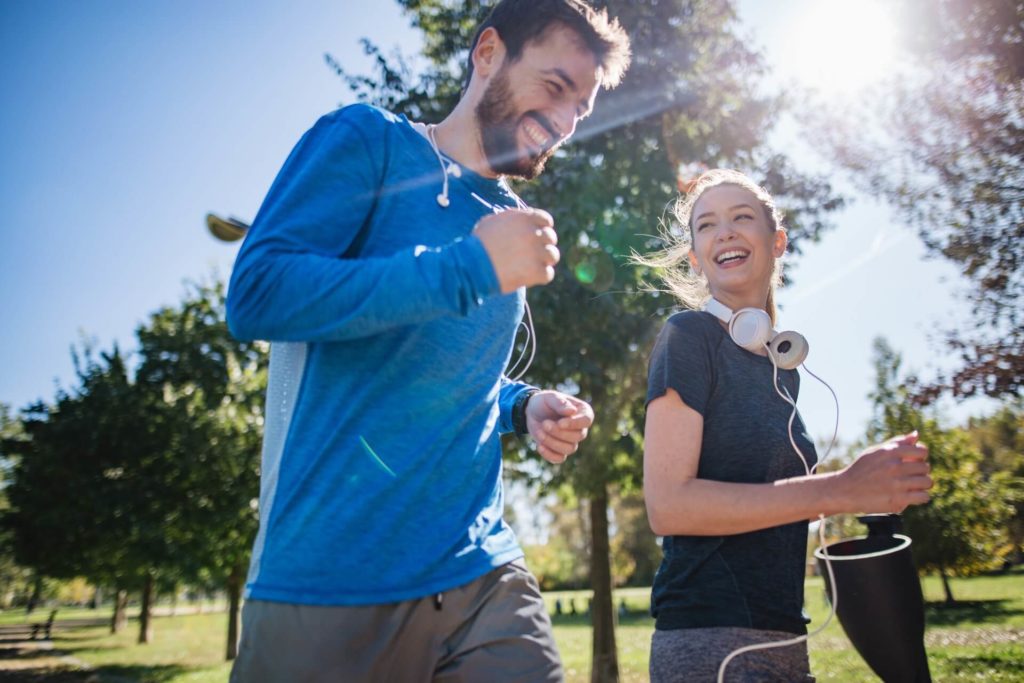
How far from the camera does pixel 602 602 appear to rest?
12.7m

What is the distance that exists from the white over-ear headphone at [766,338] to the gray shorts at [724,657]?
819 mm

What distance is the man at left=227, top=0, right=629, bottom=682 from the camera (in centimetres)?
133

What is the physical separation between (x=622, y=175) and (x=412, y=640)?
988 centimetres

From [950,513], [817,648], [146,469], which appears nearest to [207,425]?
[146,469]

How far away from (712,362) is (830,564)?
0.65m

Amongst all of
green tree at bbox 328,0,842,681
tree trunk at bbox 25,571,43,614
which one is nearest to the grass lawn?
tree trunk at bbox 25,571,43,614

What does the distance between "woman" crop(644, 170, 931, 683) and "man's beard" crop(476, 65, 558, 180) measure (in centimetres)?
72

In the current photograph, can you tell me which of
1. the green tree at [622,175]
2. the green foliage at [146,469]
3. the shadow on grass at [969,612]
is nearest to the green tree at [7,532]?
the green foliage at [146,469]

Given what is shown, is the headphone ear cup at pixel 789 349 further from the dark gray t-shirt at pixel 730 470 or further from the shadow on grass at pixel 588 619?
the shadow on grass at pixel 588 619

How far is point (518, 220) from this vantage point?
4.55ft

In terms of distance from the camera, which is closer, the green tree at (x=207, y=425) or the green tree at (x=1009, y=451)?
the green tree at (x=207, y=425)

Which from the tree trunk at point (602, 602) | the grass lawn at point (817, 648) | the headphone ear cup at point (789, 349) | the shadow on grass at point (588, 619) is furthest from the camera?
the shadow on grass at point (588, 619)

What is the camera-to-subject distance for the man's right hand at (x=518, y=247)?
1.36m

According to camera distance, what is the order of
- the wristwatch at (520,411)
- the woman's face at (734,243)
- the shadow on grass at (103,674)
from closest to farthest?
the wristwatch at (520,411), the woman's face at (734,243), the shadow on grass at (103,674)
